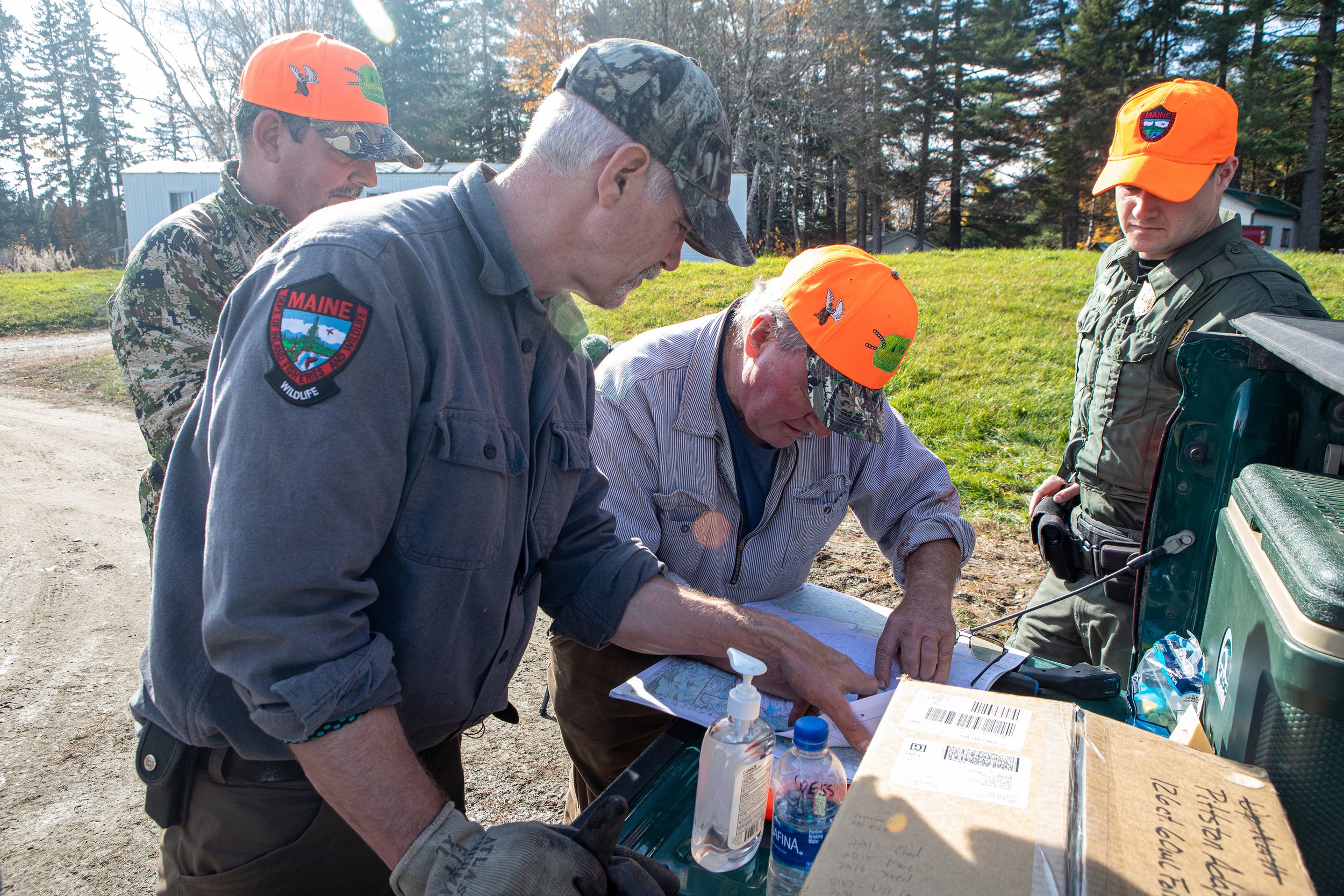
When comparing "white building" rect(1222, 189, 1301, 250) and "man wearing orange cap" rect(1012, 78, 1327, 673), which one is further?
"white building" rect(1222, 189, 1301, 250)

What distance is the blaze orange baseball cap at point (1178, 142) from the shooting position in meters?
2.70

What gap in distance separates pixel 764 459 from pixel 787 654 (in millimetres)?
688

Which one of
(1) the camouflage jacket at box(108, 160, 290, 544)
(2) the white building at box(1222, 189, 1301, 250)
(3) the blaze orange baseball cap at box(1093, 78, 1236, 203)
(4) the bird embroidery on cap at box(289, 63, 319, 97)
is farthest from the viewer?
(2) the white building at box(1222, 189, 1301, 250)

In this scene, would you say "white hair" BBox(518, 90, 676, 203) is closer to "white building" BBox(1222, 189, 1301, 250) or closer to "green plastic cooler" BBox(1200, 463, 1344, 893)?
"green plastic cooler" BBox(1200, 463, 1344, 893)

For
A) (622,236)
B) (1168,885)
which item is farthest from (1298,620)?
(622,236)

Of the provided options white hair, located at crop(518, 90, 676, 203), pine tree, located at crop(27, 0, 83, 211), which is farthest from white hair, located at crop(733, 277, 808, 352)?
pine tree, located at crop(27, 0, 83, 211)

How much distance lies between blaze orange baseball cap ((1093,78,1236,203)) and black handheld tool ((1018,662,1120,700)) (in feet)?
5.38

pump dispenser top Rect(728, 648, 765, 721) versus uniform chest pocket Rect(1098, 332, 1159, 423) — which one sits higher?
uniform chest pocket Rect(1098, 332, 1159, 423)

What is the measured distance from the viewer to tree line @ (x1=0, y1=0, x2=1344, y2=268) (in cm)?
2491

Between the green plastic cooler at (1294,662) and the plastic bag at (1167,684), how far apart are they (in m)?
0.19

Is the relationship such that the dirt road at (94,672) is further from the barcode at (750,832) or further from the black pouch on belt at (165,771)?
the barcode at (750,832)

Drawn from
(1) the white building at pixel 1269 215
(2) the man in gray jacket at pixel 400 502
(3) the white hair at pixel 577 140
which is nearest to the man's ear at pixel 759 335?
(2) the man in gray jacket at pixel 400 502

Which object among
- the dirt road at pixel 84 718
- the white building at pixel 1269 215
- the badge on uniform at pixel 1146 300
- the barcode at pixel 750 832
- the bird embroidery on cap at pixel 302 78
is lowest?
the dirt road at pixel 84 718

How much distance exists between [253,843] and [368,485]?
0.76 meters
